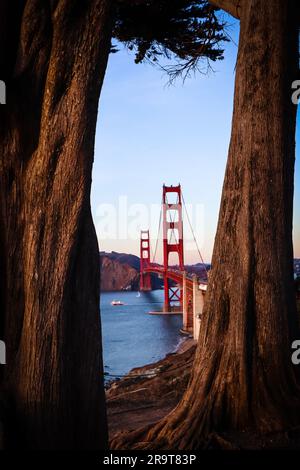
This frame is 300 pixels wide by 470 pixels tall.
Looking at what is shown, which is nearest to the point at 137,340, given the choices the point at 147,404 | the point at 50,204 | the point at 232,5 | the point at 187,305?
the point at 187,305

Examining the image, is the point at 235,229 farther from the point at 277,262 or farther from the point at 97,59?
the point at 97,59

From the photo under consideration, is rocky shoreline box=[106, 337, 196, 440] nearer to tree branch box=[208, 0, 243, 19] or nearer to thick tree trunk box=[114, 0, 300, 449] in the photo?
thick tree trunk box=[114, 0, 300, 449]

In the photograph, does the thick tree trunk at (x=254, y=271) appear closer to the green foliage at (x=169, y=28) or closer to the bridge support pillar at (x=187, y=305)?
the green foliage at (x=169, y=28)

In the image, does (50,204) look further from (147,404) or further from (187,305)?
(187,305)

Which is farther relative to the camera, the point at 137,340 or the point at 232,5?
the point at 137,340
